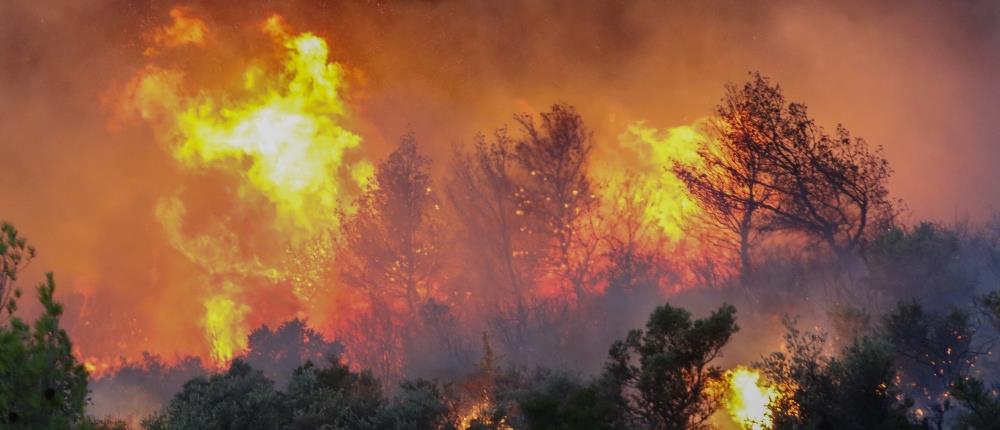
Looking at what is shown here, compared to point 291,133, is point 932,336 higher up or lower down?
lower down

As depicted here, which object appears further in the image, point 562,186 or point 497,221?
point 497,221

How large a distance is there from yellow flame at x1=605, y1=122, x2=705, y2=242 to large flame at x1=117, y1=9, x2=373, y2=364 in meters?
23.2

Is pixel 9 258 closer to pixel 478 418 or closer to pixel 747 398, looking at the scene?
pixel 478 418

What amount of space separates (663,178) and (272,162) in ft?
119

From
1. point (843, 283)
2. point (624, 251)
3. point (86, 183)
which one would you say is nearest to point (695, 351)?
point (843, 283)

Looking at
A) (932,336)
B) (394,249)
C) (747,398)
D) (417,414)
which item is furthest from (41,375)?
(394,249)

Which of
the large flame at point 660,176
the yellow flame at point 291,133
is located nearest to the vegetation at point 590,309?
the large flame at point 660,176

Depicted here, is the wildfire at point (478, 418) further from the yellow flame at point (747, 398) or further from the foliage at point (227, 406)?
the yellow flame at point (747, 398)

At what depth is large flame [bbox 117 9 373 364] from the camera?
204 ft

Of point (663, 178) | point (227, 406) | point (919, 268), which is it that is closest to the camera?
point (227, 406)

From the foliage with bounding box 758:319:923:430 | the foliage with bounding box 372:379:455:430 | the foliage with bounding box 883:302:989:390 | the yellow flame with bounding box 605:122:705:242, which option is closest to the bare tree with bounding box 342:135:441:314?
the yellow flame with bounding box 605:122:705:242

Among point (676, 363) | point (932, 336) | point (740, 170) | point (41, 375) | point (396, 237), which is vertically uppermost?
point (396, 237)

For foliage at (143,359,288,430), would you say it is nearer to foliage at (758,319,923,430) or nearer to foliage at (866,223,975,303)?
foliage at (758,319,923,430)

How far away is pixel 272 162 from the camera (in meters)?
64.7
